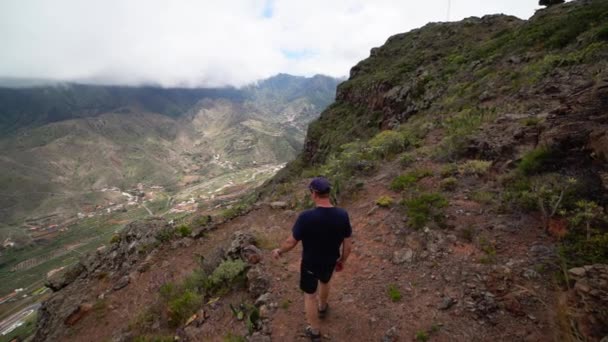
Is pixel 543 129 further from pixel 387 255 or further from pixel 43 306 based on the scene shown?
pixel 43 306

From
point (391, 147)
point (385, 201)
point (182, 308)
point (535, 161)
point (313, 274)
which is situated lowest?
point (182, 308)

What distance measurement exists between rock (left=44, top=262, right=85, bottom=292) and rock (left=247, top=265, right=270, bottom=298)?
1004 centimetres

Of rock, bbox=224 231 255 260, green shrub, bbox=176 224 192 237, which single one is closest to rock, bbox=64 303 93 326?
green shrub, bbox=176 224 192 237

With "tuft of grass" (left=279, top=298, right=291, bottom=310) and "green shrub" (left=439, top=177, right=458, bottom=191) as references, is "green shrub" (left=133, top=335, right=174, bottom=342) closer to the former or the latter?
"tuft of grass" (left=279, top=298, right=291, bottom=310)

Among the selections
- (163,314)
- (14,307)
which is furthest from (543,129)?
(14,307)

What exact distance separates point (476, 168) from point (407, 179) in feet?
→ 6.44

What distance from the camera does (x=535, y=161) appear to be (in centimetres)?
684

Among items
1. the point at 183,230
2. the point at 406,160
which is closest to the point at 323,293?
the point at 406,160

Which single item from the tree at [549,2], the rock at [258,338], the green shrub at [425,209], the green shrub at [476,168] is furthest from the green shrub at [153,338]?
the tree at [549,2]

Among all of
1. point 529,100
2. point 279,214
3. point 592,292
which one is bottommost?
point 279,214

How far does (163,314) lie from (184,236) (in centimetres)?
443

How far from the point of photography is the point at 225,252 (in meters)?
8.65

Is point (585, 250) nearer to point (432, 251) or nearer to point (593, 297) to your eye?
point (593, 297)

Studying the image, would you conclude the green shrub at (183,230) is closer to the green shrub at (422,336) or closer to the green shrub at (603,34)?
the green shrub at (422,336)
